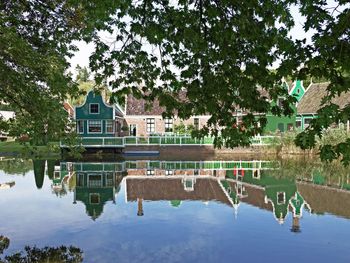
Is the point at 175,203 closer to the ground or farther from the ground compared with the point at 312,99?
closer to the ground

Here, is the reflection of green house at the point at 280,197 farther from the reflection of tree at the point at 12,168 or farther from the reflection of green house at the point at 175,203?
the reflection of tree at the point at 12,168

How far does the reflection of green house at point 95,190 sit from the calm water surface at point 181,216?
1.7 inches

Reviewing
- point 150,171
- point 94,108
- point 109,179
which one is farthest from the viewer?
point 94,108

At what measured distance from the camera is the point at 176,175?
27000 millimetres

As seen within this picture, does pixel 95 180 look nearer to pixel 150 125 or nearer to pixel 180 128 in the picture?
pixel 180 128

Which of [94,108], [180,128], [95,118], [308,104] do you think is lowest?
[180,128]

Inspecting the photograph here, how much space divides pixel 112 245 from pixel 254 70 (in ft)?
22.2

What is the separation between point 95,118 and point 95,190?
24.0 meters

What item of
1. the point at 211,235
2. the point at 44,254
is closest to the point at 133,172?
the point at 211,235

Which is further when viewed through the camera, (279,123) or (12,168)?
(279,123)

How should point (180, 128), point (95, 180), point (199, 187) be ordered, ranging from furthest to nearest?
point (180, 128), point (95, 180), point (199, 187)

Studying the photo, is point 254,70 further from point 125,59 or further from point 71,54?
point 71,54

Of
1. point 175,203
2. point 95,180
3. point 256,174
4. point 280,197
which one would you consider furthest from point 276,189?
point 95,180

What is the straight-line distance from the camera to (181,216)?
1515 centimetres
